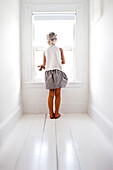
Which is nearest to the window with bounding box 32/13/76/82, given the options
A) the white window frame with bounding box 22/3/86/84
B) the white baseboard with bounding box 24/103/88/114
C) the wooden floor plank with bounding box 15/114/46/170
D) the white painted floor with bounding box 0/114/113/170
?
the white window frame with bounding box 22/3/86/84

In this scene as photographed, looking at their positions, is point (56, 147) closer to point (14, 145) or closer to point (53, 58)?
point (14, 145)

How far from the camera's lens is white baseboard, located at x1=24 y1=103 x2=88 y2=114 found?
143 inches

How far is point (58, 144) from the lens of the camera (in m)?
2.09

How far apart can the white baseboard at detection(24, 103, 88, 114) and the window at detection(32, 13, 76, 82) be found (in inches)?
22.1

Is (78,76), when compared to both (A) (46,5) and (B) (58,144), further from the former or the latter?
(B) (58,144)

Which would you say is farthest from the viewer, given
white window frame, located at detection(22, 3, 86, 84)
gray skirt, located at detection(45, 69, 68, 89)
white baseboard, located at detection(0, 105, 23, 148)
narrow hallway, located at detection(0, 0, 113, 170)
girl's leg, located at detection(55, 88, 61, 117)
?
white window frame, located at detection(22, 3, 86, 84)

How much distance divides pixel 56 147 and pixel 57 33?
8.36 feet

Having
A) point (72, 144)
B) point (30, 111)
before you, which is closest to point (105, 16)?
point (72, 144)

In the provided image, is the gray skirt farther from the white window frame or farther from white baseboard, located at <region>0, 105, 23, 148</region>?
white baseboard, located at <region>0, 105, 23, 148</region>

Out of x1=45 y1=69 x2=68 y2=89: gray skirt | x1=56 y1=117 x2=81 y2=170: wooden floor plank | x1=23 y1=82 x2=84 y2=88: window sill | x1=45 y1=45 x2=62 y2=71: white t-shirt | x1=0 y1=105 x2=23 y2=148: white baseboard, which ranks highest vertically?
x1=45 y1=45 x2=62 y2=71: white t-shirt

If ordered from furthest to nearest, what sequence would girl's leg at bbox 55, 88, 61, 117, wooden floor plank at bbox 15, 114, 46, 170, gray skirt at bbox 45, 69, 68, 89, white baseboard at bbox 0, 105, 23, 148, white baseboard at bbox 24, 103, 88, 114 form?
white baseboard at bbox 24, 103, 88, 114 < girl's leg at bbox 55, 88, 61, 117 < gray skirt at bbox 45, 69, 68, 89 < white baseboard at bbox 0, 105, 23, 148 < wooden floor plank at bbox 15, 114, 46, 170

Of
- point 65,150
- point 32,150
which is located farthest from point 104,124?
point 32,150

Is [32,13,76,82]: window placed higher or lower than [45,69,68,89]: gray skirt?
higher

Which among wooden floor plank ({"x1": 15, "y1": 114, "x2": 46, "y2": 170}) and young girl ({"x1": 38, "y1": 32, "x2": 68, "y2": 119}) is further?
young girl ({"x1": 38, "y1": 32, "x2": 68, "y2": 119})
